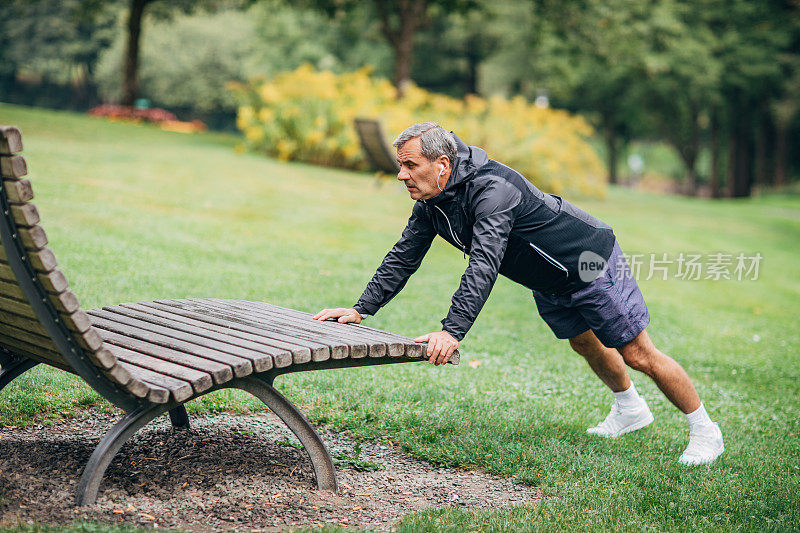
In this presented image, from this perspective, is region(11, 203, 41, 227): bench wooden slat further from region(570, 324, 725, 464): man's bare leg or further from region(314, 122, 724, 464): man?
region(570, 324, 725, 464): man's bare leg

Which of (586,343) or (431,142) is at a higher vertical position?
(431,142)

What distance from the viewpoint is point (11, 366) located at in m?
3.79

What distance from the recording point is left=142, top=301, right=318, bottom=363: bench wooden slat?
331 cm

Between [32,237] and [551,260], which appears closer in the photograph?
[32,237]

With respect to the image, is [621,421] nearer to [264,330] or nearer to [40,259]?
[264,330]

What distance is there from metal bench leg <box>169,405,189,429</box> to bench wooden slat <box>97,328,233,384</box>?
784 millimetres

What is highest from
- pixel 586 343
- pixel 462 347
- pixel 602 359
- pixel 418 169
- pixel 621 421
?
pixel 418 169

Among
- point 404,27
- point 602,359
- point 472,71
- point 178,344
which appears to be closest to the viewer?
point 178,344

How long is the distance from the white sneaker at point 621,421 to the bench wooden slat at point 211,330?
233 cm

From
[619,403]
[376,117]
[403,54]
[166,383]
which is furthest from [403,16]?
[166,383]

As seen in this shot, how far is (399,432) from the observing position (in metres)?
4.59

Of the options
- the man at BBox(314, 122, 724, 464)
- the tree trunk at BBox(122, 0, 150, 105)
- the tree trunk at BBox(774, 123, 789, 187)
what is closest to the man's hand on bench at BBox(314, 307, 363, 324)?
the man at BBox(314, 122, 724, 464)

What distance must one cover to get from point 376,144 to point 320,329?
37.6 ft

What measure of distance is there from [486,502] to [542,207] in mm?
1440
